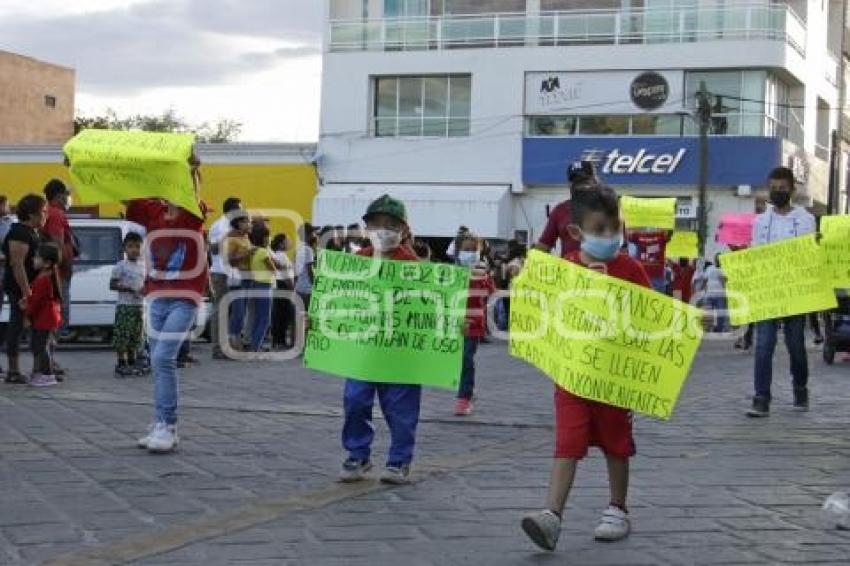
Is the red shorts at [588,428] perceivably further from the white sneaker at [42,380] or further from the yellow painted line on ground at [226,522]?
the white sneaker at [42,380]

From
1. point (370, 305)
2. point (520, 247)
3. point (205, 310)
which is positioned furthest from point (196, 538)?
point (520, 247)

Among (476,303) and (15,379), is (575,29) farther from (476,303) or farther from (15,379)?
(476,303)

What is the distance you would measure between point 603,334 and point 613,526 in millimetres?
793

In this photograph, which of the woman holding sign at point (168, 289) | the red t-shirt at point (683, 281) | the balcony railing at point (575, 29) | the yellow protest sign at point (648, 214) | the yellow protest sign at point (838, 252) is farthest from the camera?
the balcony railing at point (575, 29)

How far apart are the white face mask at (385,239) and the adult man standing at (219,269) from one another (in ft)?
27.4

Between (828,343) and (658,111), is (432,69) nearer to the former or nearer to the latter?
(658,111)

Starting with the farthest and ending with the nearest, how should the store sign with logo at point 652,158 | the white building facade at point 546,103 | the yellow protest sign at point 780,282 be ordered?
the white building facade at point 546,103
the store sign with logo at point 652,158
the yellow protest sign at point 780,282

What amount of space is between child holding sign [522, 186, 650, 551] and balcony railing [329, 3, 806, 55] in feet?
113

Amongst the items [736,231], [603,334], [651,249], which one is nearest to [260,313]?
[651,249]

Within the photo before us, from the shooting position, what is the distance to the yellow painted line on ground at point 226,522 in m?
4.81

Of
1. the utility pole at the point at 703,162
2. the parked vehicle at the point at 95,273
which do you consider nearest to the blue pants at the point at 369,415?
the parked vehicle at the point at 95,273

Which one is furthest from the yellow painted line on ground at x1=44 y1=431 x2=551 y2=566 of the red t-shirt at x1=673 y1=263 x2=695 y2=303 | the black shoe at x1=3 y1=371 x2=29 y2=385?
the red t-shirt at x1=673 y1=263 x2=695 y2=303

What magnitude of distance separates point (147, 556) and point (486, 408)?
5421 mm

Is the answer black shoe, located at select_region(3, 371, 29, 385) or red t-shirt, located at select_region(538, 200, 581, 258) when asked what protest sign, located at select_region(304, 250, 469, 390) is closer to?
red t-shirt, located at select_region(538, 200, 581, 258)
